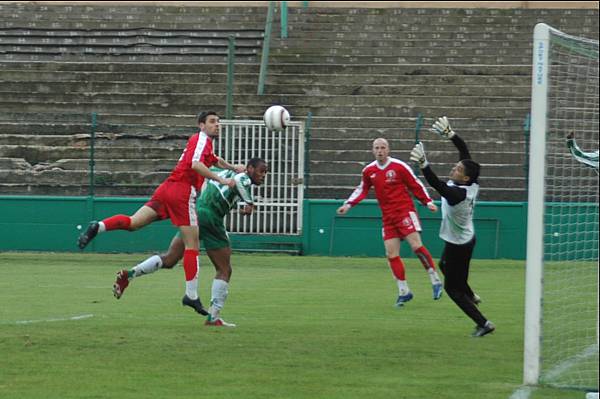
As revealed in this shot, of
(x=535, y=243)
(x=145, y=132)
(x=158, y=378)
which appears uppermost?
(x=145, y=132)

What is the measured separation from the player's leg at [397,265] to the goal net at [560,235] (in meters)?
1.90

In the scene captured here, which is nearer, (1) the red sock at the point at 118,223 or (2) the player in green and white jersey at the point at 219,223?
(2) the player in green and white jersey at the point at 219,223

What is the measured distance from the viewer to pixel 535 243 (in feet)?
29.8

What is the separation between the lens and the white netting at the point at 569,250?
989 cm

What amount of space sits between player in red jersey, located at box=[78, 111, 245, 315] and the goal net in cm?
337

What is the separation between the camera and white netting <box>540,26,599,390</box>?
9.89 metres

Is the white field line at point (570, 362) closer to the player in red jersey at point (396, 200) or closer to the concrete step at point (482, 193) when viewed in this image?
the player in red jersey at point (396, 200)

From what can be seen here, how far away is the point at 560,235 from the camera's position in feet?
52.3

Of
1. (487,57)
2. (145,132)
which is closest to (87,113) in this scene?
(145,132)

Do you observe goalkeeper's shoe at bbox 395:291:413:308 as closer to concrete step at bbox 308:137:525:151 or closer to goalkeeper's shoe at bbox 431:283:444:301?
goalkeeper's shoe at bbox 431:283:444:301

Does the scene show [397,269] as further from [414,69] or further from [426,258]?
[414,69]

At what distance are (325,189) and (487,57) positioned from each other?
275 inches

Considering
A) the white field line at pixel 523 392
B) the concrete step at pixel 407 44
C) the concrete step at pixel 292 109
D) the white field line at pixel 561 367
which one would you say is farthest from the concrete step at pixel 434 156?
the white field line at pixel 523 392

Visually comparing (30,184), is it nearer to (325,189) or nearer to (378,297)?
(325,189)
